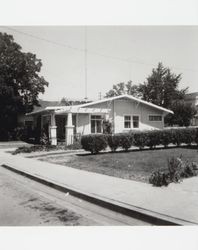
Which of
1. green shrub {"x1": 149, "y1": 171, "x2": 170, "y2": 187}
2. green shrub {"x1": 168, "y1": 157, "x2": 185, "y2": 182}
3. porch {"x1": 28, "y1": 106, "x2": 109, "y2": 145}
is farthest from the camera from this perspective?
porch {"x1": 28, "y1": 106, "x2": 109, "y2": 145}

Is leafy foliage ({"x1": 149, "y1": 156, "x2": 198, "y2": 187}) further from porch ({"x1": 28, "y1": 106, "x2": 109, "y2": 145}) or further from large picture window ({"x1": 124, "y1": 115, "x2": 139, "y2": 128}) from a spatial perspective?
large picture window ({"x1": 124, "y1": 115, "x2": 139, "y2": 128})

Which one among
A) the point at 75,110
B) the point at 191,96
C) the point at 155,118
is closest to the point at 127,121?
the point at 155,118

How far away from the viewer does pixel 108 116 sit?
87.3 feet

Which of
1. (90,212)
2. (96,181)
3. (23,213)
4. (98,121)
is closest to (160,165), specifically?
(96,181)

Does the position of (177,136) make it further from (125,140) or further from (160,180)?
(160,180)

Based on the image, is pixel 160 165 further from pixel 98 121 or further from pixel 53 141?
pixel 98 121

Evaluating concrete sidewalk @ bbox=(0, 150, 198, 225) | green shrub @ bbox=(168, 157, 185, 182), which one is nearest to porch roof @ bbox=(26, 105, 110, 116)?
concrete sidewalk @ bbox=(0, 150, 198, 225)

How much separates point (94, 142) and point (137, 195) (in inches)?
337

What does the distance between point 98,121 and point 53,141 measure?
4.68 metres

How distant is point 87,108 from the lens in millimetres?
25531

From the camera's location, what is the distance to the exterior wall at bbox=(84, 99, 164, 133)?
26781mm

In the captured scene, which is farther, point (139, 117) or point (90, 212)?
point (139, 117)

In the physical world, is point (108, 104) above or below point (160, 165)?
above

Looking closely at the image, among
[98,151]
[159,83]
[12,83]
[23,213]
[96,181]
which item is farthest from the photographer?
[159,83]
